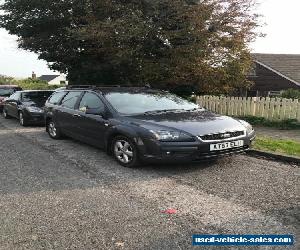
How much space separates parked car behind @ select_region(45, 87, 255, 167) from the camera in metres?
6.35

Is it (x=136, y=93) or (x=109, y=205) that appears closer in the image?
(x=109, y=205)

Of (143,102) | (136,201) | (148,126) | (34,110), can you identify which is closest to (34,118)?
(34,110)

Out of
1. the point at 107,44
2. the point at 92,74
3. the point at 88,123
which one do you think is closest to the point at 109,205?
the point at 88,123

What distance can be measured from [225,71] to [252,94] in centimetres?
1936

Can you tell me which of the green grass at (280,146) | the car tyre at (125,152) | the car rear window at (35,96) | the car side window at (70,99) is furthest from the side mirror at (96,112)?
the car rear window at (35,96)

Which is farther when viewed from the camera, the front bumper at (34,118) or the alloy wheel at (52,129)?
the front bumper at (34,118)

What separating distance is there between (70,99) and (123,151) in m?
2.97

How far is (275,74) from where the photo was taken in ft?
102

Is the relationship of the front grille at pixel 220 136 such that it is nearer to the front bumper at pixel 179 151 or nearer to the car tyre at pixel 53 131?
the front bumper at pixel 179 151

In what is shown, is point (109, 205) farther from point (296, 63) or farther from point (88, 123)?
point (296, 63)

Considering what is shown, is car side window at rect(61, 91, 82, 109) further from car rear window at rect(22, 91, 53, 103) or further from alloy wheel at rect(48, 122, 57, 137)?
car rear window at rect(22, 91, 53, 103)

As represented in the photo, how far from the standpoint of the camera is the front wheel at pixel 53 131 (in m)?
10.0

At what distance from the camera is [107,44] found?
15078mm

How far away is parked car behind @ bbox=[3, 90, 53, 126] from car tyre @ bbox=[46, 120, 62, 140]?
9.11ft
